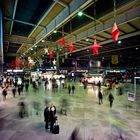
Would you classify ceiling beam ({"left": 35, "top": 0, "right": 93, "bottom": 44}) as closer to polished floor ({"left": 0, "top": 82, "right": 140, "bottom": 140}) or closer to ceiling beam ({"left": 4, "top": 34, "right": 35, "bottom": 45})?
ceiling beam ({"left": 4, "top": 34, "right": 35, "bottom": 45})

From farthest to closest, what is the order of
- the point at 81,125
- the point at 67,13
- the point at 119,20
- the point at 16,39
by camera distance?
the point at 16,39
the point at 119,20
the point at 67,13
the point at 81,125

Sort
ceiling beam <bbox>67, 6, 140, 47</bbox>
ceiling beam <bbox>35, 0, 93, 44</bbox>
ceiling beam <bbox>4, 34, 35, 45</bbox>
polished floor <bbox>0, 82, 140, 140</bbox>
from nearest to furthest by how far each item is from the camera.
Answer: polished floor <bbox>0, 82, 140, 140</bbox> < ceiling beam <bbox>35, 0, 93, 44</bbox> < ceiling beam <bbox>67, 6, 140, 47</bbox> < ceiling beam <bbox>4, 34, 35, 45</bbox>

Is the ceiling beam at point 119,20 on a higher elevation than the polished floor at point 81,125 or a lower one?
higher

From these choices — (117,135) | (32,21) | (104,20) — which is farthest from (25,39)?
(117,135)

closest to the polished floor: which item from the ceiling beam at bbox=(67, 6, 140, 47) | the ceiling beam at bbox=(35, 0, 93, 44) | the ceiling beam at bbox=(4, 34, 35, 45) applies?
the ceiling beam at bbox=(35, 0, 93, 44)

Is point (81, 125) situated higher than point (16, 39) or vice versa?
point (16, 39)

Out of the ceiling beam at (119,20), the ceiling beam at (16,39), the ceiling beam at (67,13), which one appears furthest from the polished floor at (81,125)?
the ceiling beam at (16,39)

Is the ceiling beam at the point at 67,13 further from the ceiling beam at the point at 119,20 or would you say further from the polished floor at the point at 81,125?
the polished floor at the point at 81,125

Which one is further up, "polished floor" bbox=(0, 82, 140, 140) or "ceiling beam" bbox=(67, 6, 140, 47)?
"ceiling beam" bbox=(67, 6, 140, 47)

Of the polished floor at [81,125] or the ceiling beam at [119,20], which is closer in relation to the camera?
the polished floor at [81,125]

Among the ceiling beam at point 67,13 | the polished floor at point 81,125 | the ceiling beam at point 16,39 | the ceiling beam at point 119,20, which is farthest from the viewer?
the ceiling beam at point 16,39

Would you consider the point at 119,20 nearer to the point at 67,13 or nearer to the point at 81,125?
the point at 67,13

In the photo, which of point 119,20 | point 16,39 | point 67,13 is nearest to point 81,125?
point 67,13

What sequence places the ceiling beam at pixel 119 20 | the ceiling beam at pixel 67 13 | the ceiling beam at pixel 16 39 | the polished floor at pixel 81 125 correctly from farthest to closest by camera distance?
the ceiling beam at pixel 16 39 → the ceiling beam at pixel 119 20 → the ceiling beam at pixel 67 13 → the polished floor at pixel 81 125
